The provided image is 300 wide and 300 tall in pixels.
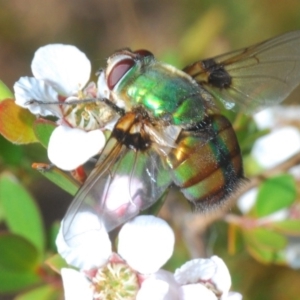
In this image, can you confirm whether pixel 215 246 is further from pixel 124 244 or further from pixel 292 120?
pixel 124 244

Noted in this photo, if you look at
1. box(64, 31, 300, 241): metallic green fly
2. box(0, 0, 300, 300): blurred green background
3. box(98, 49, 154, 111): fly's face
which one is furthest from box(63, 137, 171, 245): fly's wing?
box(0, 0, 300, 300): blurred green background

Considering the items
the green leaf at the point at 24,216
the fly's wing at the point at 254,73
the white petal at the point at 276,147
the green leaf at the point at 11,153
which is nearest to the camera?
the fly's wing at the point at 254,73

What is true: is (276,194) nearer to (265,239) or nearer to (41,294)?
(265,239)

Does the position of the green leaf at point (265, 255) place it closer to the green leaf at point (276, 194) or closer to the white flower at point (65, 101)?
the green leaf at point (276, 194)

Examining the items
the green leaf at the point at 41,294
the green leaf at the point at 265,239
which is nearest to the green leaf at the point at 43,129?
the green leaf at the point at 41,294

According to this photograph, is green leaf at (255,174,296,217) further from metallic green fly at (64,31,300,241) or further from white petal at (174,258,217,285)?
white petal at (174,258,217,285)

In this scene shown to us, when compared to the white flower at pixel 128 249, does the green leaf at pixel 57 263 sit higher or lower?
lower
